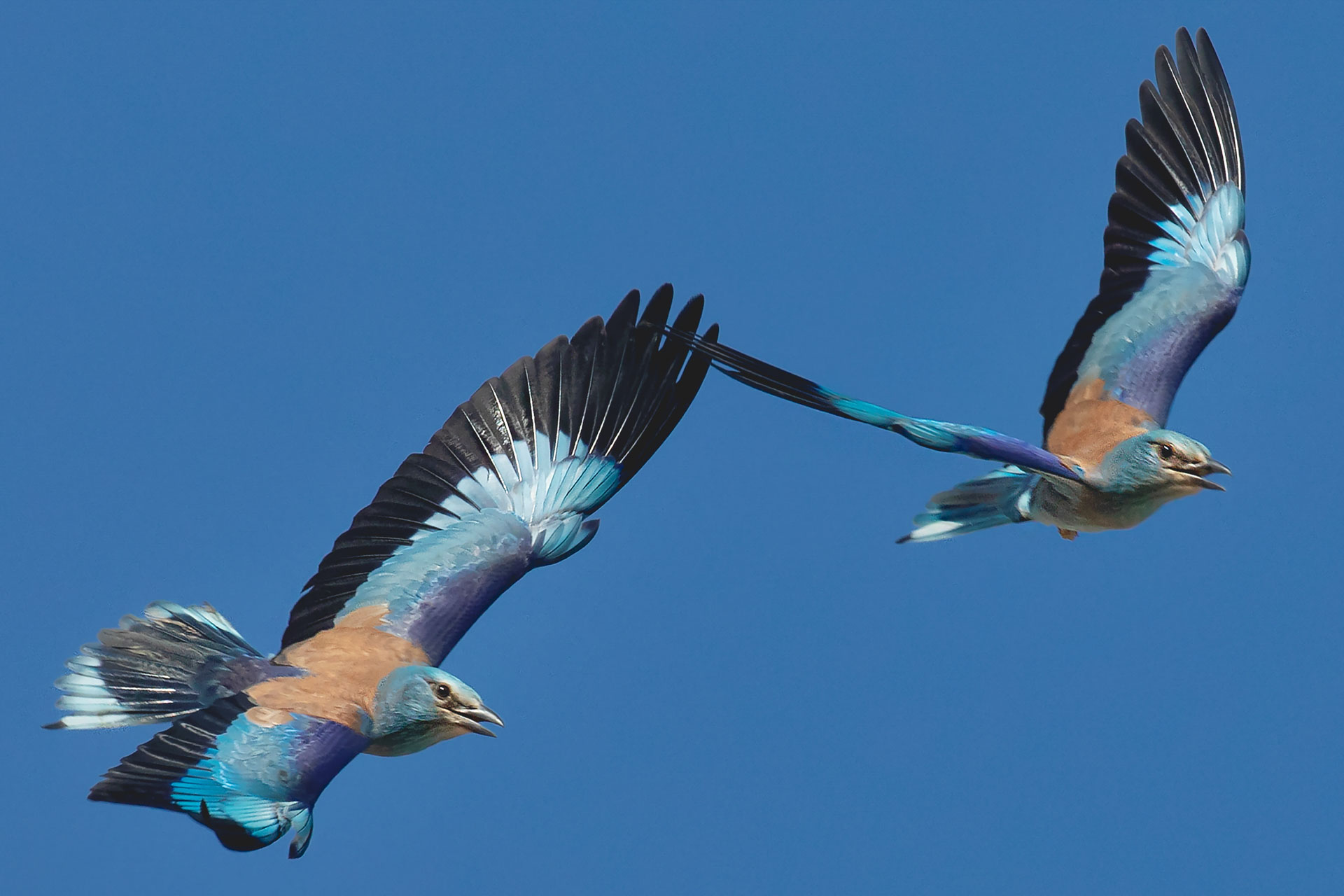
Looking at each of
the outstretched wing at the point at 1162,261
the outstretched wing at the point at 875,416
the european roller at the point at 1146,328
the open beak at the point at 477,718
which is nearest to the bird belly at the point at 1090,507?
the european roller at the point at 1146,328

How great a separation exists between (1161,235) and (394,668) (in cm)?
645

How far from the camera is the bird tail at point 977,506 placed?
1434cm

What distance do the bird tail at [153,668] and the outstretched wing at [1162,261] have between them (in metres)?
5.83

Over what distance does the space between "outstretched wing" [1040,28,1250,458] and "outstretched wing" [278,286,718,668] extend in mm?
2794

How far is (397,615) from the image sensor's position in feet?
43.9

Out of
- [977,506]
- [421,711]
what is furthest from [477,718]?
[977,506]

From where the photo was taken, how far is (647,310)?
545 inches

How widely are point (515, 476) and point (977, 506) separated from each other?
3.25 meters

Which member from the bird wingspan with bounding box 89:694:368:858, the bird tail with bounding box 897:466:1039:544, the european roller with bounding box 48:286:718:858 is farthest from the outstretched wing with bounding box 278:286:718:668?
the bird tail with bounding box 897:466:1039:544

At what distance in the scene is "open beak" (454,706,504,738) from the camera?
41.2 feet

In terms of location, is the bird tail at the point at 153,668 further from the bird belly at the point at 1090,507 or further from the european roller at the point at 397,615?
the bird belly at the point at 1090,507

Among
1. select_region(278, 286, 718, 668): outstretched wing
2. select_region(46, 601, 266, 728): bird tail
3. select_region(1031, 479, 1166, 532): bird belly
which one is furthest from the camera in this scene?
select_region(1031, 479, 1166, 532): bird belly

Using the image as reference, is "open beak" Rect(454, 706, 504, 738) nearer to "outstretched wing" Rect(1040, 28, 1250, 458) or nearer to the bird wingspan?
the bird wingspan

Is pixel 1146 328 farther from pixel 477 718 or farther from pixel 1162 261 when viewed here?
pixel 477 718
